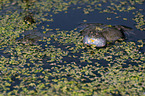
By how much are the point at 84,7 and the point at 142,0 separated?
2620 mm

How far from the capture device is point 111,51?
7.19 m

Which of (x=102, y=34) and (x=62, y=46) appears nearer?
(x=62, y=46)

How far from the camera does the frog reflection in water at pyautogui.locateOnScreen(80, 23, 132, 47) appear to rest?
7484 mm

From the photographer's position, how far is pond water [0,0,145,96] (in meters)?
6.23

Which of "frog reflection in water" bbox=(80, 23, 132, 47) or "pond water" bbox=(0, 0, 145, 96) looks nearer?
"pond water" bbox=(0, 0, 145, 96)

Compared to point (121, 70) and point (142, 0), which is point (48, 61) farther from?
point (142, 0)

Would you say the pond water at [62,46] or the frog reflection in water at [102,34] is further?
the frog reflection in water at [102,34]

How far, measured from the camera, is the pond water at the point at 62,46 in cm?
623

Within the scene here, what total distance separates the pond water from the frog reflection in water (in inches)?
7.8

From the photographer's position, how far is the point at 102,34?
769 cm

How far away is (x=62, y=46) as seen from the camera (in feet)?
24.7

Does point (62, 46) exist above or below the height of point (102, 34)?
below

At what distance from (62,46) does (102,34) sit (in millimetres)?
1438

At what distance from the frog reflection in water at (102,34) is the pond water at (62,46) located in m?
0.20
